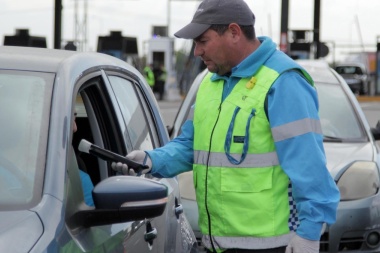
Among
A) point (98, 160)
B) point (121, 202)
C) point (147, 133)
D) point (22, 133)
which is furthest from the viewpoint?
point (147, 133)

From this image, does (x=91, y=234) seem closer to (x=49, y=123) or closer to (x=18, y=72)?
(x=49, y=123)

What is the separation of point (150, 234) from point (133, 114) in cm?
92

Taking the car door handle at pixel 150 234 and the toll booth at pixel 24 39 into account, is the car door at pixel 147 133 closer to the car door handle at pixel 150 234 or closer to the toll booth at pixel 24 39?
the car door handle at pixel 150 234

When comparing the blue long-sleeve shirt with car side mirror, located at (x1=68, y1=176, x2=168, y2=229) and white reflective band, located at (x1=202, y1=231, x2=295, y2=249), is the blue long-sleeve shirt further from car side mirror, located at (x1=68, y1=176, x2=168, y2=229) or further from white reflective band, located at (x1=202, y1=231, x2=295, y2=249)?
car side mirror, located at (x1=68, y1=176, x2=168, y2=229)

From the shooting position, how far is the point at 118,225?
4.13 meters

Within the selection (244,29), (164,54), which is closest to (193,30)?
(244,29)

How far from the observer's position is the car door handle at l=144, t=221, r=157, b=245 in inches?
175

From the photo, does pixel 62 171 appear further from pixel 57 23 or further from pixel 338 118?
pixel 57 23

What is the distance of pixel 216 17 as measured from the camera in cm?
452

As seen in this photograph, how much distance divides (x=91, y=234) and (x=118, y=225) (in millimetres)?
324

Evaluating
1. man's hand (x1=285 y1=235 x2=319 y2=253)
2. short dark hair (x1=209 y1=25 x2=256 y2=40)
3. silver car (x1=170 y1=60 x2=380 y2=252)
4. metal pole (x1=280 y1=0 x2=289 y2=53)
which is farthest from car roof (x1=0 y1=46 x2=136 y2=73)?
metal pole (x1=280 y1=0 x2=289 y2=53)

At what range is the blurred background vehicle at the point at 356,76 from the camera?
2115 inches

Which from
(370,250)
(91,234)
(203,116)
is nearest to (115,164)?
(203,116)

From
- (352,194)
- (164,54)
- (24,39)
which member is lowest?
(164,54)
